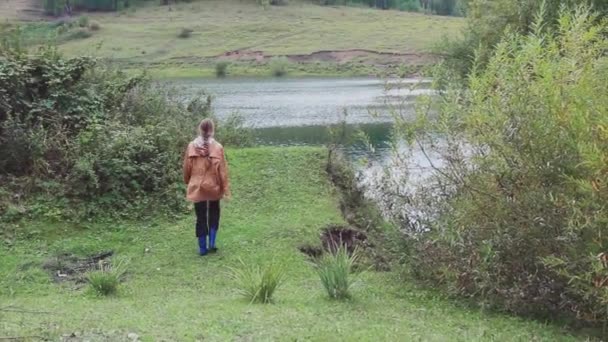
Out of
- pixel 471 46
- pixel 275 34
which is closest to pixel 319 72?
pixel 275 34

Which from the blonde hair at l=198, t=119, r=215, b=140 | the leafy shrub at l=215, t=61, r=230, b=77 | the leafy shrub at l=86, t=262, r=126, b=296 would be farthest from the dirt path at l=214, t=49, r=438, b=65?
the leafy shrub at l=86, t=262, r=126, b=296

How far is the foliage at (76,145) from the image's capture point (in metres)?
12.1

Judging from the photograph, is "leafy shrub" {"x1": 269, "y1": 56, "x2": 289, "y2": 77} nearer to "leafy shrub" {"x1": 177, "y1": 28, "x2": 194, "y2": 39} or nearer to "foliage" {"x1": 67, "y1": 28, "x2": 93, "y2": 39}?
"leafy shrub" {"x1": 177, "y1": 28, "x2": 194, "y2": 39}

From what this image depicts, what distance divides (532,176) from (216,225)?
16.1 feet

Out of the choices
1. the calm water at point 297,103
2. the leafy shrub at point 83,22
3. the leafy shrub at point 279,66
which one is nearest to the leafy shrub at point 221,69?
the leafy shrub at point 279,66

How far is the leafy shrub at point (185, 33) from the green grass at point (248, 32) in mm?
473

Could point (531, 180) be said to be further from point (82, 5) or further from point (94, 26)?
point (82, 5)

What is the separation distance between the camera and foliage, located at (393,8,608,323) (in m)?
6.95

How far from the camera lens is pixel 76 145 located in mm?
12602

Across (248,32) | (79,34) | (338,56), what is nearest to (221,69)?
(338,56)

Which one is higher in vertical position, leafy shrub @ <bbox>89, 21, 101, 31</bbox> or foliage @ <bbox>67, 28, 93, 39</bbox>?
leafy shrub @ <bbox>89, 21, 101, 31</bbox>

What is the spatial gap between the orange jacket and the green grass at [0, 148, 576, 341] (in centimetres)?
98

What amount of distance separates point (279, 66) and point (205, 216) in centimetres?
6563

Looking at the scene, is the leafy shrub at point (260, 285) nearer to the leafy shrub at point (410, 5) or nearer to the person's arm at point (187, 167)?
the person's arm at point (187, 167)
